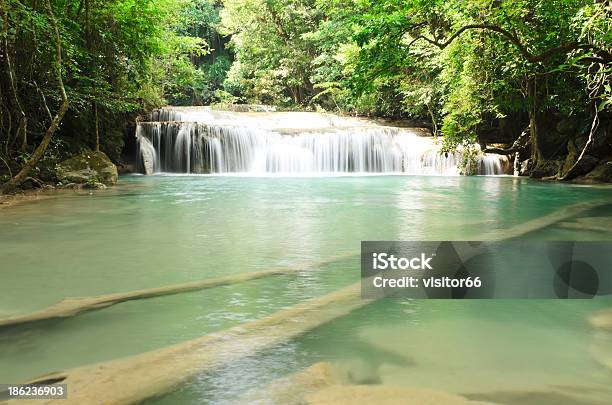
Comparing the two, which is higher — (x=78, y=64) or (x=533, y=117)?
(x=78, y=64)

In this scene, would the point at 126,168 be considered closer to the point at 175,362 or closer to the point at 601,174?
the point at 601,174

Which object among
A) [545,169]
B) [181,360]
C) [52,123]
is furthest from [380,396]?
[545,169]

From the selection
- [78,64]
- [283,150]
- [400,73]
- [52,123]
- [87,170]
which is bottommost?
[87,170]

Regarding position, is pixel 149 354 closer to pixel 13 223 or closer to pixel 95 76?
pixel 13 223

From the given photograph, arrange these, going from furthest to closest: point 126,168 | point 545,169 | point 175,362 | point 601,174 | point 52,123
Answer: point 126,168 < point 545,169 < point 601,174 < point 52,123 < point 175,362

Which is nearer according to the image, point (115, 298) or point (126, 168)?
→ point (115, 298)

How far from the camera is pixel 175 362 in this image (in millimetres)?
2596

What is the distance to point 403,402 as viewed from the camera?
2197 millimetres

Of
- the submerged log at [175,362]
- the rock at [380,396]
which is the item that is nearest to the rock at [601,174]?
the submerged log at [175,362]

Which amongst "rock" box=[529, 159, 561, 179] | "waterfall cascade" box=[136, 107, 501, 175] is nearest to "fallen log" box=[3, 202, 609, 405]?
"rock" box=[529, 159, 561, 179]

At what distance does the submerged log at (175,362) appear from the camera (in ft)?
7.50

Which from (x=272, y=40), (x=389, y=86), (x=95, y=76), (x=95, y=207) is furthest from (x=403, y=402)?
(x=272, y=40)

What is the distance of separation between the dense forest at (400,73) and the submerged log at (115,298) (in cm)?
457

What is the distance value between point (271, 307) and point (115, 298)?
1139mm
